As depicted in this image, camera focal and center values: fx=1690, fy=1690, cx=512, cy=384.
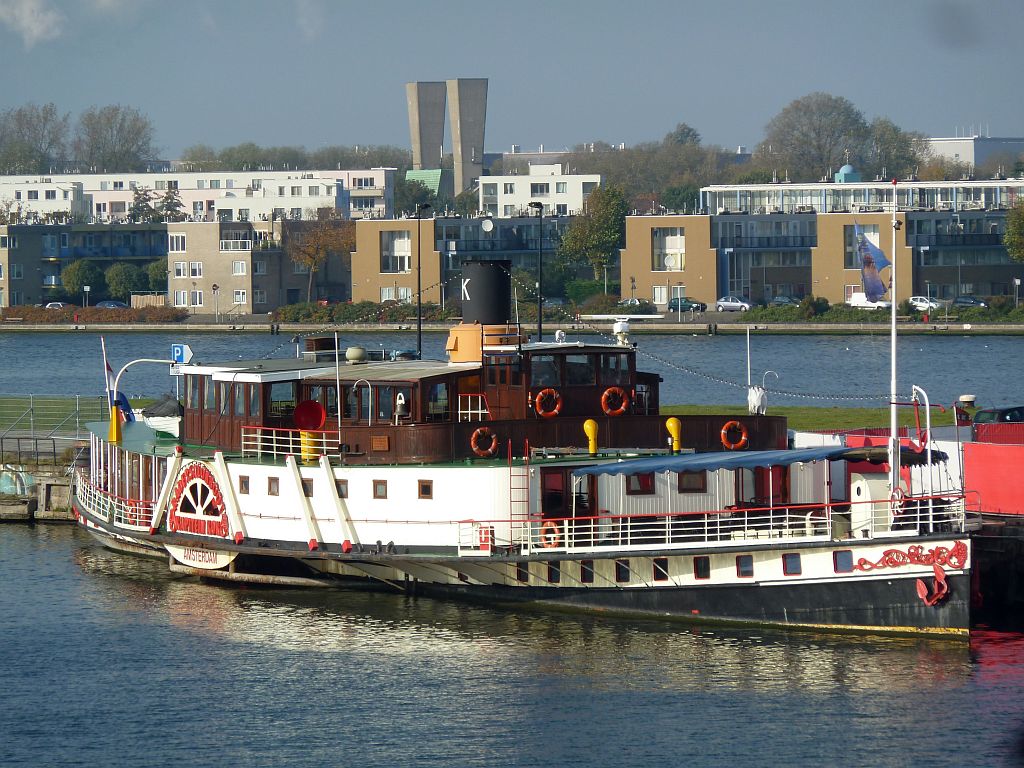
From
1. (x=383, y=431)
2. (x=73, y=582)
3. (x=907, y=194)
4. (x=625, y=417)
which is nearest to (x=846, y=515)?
(x=625, y=417)

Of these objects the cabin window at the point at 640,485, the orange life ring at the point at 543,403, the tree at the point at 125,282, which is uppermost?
the tree at the point at 125,282

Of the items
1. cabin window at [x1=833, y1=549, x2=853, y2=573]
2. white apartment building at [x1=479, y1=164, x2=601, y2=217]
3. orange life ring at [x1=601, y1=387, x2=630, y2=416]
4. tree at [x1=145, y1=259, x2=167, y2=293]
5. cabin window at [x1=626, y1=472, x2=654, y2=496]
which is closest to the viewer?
cabin window at [x1=833, y1=549, x2=853, y2=573]

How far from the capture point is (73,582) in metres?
43.2

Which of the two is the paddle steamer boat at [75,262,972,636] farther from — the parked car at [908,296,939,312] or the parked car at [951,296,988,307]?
the parked car at [951,296,988,307]

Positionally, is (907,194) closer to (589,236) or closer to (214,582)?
(589,236)

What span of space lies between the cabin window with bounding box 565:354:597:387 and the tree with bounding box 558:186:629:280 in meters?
109

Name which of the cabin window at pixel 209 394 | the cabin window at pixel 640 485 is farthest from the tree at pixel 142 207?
the cabin window at pixel 640 485

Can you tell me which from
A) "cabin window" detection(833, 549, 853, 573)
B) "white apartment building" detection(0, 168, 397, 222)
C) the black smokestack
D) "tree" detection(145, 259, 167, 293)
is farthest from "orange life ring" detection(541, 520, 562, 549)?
"white apartment building" detection(0, 168, 397, 222)

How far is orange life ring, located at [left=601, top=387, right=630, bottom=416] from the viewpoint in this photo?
39.4m

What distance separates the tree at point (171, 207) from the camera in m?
180

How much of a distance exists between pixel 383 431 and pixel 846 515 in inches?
412

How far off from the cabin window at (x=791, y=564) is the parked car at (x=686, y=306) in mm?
102365

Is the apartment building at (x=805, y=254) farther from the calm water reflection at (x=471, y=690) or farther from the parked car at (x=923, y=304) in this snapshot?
the calm water reflection at (x=471, y=690)

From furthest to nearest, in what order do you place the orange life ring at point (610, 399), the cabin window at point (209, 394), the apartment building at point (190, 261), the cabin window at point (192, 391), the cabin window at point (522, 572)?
the apartment building at point (190, 261) → the cabin window at point (192, 391) → the cabin window at point (209, 394) → the orange life ring at point (610, 399) → the cabin window at point (522, 572)
